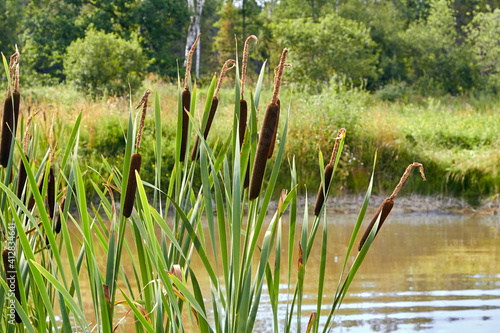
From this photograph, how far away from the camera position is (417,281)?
13.3 feet

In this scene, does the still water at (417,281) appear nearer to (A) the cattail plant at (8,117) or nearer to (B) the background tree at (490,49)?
(A) the cattail plant at (8,117)

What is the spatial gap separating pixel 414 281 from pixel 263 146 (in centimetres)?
361

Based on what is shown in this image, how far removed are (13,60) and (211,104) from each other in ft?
1.39

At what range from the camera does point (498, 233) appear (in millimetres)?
5602

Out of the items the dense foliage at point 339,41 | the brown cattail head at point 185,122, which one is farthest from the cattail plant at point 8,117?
the dense foliage at point 339,41

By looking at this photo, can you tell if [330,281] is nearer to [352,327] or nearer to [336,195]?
[352,327]

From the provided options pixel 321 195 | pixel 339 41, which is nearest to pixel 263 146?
pixel 321 195

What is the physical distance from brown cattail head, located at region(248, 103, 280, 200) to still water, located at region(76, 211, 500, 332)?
2435mm

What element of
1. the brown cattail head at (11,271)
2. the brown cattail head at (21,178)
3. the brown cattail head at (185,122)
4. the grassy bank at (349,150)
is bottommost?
the grassy bank at (349,150)

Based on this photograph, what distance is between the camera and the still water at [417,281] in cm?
322

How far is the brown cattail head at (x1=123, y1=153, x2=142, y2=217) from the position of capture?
2.62 ft

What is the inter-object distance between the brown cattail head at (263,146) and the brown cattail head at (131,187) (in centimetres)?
18

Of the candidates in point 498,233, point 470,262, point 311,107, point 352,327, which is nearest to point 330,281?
point 352,327

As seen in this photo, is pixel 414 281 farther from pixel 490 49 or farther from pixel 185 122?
pixel 490 49
